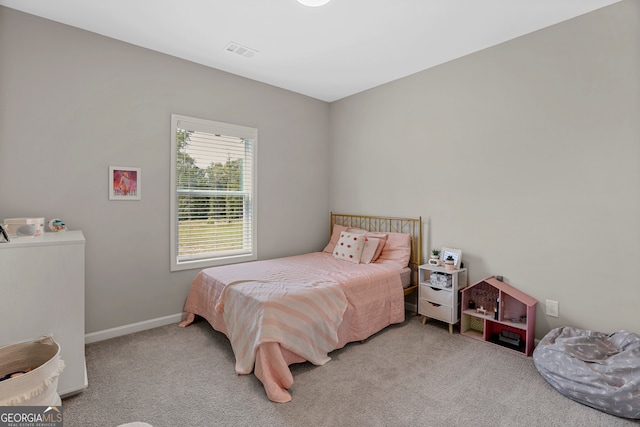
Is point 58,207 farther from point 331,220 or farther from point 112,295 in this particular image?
point 331,220

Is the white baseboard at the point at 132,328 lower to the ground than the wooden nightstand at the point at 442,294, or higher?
lower

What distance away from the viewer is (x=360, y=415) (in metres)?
1.86

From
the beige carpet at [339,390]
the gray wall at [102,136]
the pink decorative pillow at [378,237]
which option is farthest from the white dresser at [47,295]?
the pink decorative pillow at [378,237]

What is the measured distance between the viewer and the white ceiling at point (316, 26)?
236cm

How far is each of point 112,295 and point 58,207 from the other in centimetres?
89

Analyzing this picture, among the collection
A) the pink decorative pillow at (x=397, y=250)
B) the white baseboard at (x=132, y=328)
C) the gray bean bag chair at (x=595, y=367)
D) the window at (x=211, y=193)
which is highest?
the window at (x=211, y=193)

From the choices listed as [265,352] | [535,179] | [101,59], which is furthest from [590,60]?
[101,59]

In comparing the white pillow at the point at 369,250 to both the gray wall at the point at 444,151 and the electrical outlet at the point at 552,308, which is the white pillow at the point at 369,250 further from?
the electrical outlet at the point at 552,308

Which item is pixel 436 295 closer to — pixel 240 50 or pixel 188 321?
pixel 188 321

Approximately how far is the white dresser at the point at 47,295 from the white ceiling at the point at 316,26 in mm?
1802

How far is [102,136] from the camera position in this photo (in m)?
2.81

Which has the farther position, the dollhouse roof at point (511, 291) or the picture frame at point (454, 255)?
the picture frame at point (454, 255)

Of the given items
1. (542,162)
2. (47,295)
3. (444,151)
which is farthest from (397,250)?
(47,295)

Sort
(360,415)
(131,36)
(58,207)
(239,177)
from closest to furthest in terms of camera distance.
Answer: (360,415)
(58,207)
(131,36)
(239,177)
